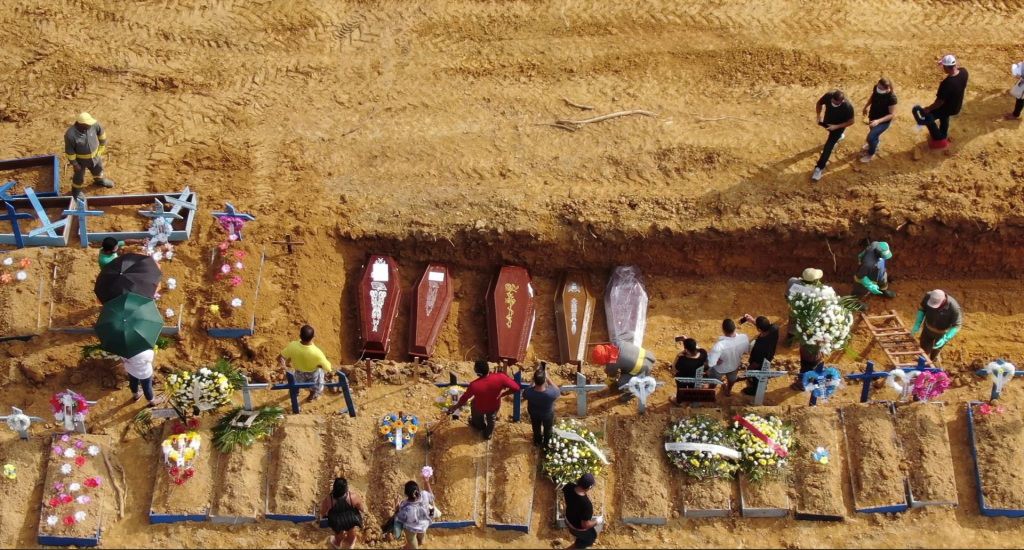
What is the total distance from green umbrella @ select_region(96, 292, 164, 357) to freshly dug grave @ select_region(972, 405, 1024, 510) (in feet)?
34.5

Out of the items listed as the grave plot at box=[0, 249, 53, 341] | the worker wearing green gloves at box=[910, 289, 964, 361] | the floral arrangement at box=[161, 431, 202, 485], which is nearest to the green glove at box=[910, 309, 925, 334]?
the worker wearing green gloves at box=[910, 289, 964, 361]

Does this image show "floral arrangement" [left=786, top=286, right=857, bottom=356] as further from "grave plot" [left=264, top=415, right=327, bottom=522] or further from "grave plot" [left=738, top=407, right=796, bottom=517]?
"grave plot" [left=264, top=415, right=327, bottom=522]

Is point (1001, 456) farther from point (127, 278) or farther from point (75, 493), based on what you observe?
point (75, 493)

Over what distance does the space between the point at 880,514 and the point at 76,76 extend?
15.4 meters

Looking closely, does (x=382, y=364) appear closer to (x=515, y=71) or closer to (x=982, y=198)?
(x=515, y=71)

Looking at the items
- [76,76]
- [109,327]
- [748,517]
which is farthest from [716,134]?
[76,76]

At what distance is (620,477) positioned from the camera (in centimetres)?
1173

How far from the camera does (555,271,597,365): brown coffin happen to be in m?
14.4

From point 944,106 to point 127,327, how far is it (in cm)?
1252

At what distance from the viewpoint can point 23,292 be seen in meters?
13.5

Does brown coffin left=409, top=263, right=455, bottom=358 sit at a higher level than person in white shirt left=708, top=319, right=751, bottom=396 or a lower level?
higher

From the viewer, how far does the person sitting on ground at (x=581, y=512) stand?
33.4 ft

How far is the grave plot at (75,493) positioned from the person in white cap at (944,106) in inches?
522

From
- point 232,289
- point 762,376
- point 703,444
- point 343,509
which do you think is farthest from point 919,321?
point 232,289
